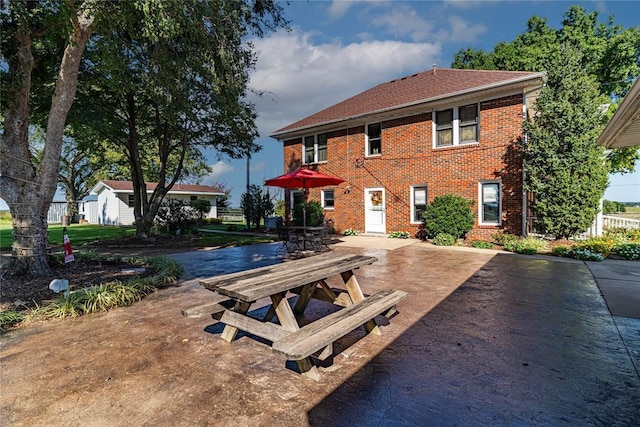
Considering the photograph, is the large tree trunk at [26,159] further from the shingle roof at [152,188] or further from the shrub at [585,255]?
the shingle roof at [152,188]

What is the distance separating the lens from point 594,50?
2000 centimetres

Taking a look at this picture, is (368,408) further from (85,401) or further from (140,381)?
(85,401)

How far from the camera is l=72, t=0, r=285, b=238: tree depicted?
6.09 m

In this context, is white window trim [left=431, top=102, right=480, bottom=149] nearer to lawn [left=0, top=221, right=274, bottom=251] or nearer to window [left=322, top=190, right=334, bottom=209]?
window [left=322, top=190, right=334, bottom=209]

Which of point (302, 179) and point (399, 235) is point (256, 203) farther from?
point (302, 179)

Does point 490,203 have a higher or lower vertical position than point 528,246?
higher

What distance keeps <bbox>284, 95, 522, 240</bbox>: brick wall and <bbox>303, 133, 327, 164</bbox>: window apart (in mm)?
390

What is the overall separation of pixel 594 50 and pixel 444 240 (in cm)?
1914

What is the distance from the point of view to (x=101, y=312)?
4703mm

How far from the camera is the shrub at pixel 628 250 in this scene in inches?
328

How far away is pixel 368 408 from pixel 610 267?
8239mm

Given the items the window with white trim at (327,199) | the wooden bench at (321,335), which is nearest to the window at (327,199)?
the window with white trim at (327,199)

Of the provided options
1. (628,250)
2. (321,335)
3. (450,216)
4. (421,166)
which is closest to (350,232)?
(421,166)

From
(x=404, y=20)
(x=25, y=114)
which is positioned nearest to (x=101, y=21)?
(x=25, y=114)
